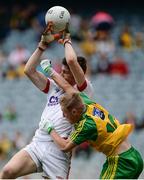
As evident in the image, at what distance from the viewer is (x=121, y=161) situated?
7.45 meters

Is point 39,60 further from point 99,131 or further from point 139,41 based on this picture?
point 139,41

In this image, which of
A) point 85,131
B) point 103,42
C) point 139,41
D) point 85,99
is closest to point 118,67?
point 103,42

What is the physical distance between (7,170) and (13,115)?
848 centimetres

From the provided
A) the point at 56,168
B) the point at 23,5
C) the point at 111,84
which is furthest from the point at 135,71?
the point at 56,168

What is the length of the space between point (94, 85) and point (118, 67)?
3.11 ft

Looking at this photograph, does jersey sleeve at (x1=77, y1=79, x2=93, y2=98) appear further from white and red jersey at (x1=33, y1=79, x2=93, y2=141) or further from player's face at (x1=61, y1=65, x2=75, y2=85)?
player's face at (x1=61, y1=65, x2=75, y2=85)

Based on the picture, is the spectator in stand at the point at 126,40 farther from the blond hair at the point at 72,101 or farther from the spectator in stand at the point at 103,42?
the blond hair at the point at 72,101

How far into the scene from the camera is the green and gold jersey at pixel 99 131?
7.34 meters

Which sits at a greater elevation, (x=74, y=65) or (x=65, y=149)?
(x=74, y=65)

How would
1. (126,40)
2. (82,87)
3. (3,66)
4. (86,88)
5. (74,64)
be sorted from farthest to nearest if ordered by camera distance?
(126,40), (3,66), (86,88), (82,87), (74,64)

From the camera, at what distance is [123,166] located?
746 cm

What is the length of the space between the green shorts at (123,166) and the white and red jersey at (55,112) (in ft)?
1.95

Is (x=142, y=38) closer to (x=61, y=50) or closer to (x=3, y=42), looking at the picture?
(x=61, y=50)

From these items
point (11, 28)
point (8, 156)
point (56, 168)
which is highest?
point (11, 28)
